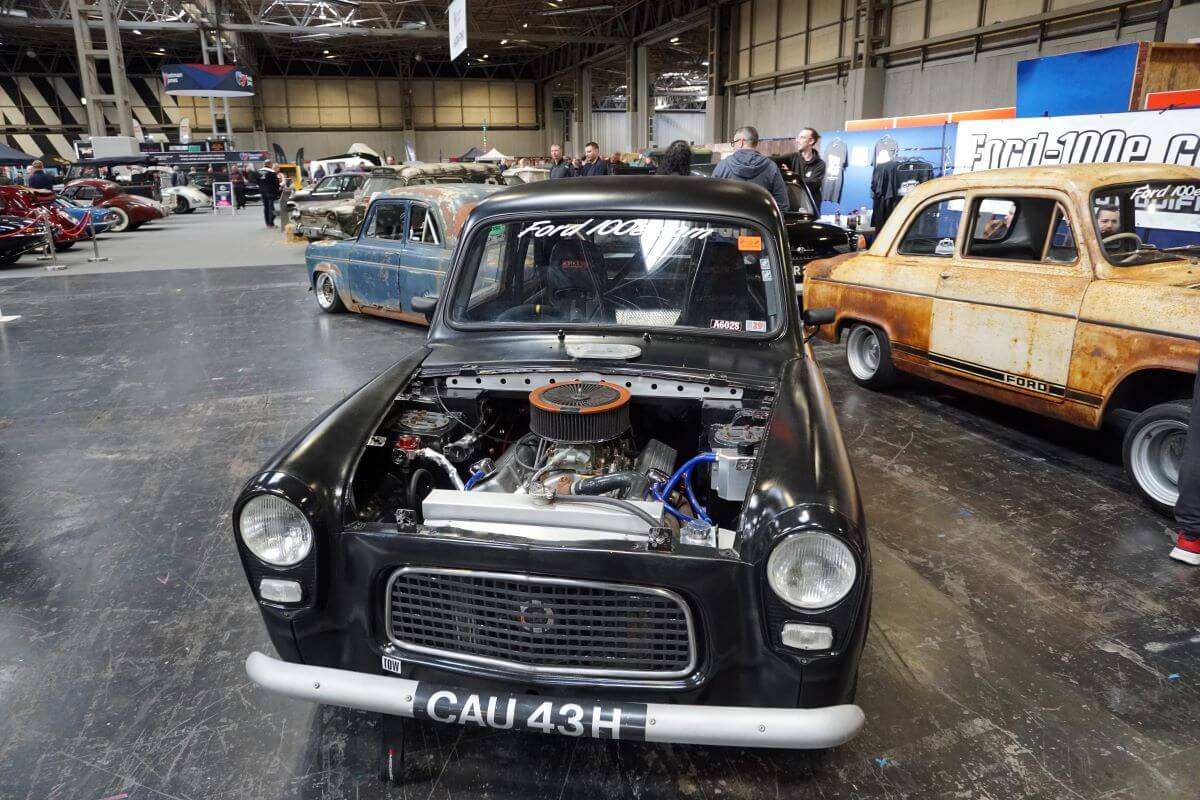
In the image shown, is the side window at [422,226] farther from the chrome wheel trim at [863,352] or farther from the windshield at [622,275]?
the windshield at [622,275]

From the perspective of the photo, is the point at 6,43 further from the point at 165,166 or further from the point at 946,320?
the point at 946,320

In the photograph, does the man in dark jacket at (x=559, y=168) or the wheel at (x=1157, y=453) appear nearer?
the wheel at (x=1157, y=453)

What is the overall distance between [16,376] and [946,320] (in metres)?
7.59

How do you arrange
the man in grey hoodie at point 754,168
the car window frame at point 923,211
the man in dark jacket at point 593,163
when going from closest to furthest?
the car window frame at point 923,211
the man in grey hoodie at point 754,168
the man in dark jacket at point 593,163

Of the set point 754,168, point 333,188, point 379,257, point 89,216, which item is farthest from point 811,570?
point 89,216

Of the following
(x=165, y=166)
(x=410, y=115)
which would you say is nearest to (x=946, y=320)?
(x=165, y=166)

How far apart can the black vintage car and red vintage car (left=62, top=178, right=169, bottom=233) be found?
21.8m

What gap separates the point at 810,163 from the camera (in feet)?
30.5

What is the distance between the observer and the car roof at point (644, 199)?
9.96ft

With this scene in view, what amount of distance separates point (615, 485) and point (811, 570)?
0.64 metres

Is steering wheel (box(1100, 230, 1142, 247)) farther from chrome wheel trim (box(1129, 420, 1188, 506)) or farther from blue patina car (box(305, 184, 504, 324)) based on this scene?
blue patina car (box(305, 184, 504, 324))

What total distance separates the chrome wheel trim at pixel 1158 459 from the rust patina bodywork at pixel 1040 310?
0.96 feet

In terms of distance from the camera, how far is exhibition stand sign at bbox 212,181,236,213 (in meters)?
29.9

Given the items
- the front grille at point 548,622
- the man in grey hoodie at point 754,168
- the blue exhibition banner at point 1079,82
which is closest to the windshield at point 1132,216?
the man in grey hoodie at point 754,168
